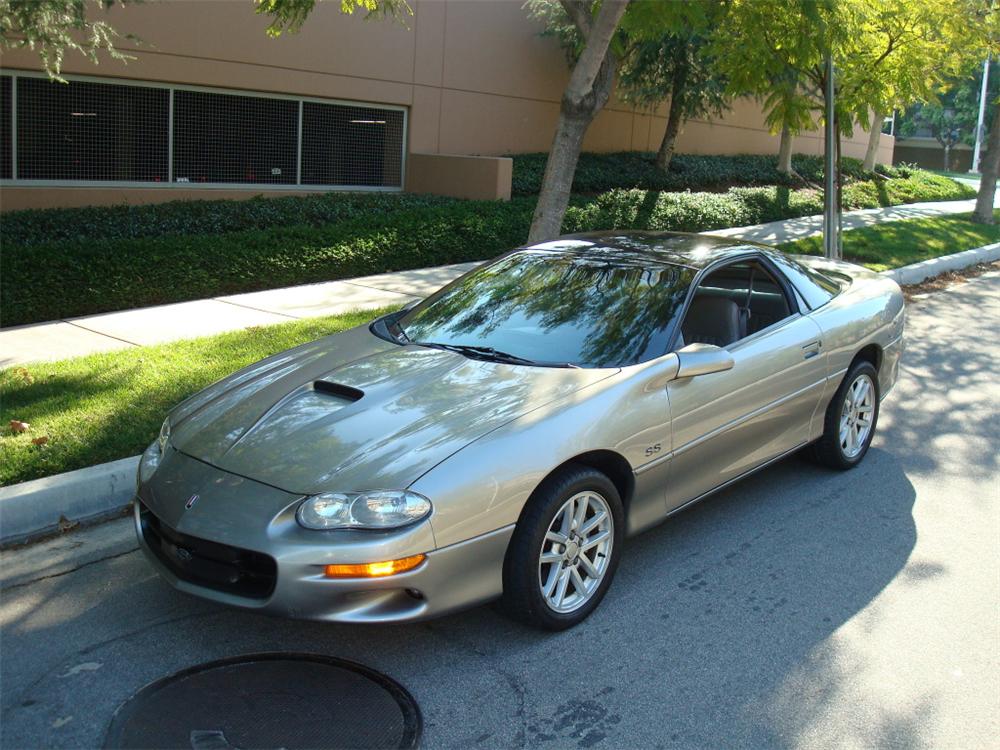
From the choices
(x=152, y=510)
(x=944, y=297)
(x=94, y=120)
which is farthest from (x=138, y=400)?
(x=944, y=297)

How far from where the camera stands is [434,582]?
350 centimetres

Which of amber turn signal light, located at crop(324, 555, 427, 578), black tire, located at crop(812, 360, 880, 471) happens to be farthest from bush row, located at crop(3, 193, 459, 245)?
black tire, located at crop(812, 360, 880, 471)

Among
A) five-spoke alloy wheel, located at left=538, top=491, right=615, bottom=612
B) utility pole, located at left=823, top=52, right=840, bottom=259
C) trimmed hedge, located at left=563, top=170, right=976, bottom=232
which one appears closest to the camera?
five-spoke alloy wheel, located at left=538, top=491, right=615, bottom=612

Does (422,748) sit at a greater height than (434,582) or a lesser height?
lesser

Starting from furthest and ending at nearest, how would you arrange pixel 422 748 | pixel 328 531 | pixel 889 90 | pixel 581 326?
pixel 889 90, pixel 581 326, pixel 328 531, pixel 422 748

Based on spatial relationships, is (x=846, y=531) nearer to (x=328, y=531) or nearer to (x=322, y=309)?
(x=328, y=531)

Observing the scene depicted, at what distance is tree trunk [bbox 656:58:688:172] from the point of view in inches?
714

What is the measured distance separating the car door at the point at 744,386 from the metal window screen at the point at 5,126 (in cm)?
977

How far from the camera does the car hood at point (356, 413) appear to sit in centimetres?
368

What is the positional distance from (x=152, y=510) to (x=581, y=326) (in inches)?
84.6

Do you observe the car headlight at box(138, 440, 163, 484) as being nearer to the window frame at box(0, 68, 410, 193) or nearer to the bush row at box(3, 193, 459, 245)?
the bush row at box(3, 193, 459, 245)

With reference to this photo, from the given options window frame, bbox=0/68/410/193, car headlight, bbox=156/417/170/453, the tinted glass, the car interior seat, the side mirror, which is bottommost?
car headlight, bbox=156/417/170/453

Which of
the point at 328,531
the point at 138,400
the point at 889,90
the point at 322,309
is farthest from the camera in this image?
the point at 889,90

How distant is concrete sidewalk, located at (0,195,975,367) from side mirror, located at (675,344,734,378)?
16.7 ft
